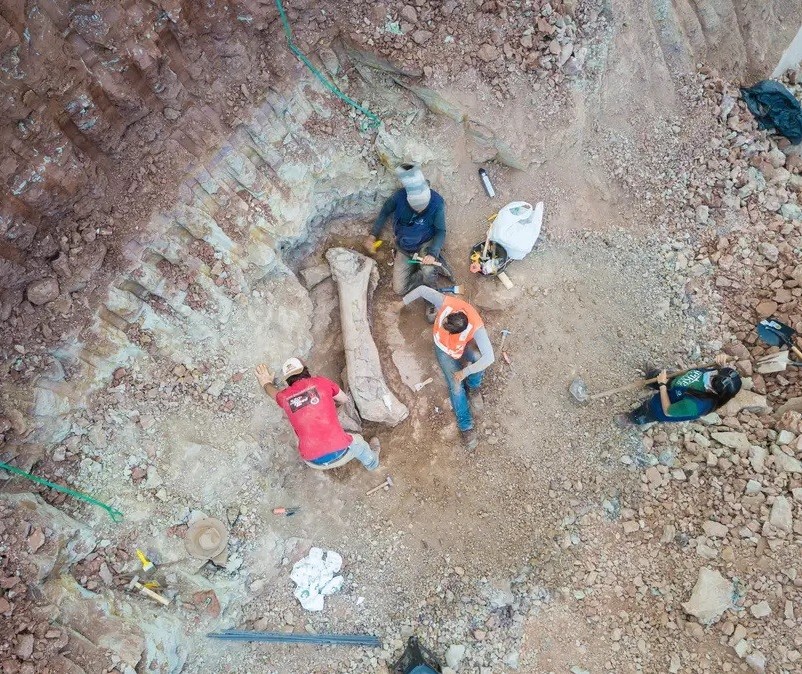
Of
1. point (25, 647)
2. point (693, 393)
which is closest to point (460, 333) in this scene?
point (693, 393)

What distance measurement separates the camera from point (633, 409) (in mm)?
5855

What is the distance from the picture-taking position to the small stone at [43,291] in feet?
14.1

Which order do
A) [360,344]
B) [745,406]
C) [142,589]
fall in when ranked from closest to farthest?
[142,589]
[745,406]
[360,344]

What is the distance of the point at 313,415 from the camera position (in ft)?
15.8

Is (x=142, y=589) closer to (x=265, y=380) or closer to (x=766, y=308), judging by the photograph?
(x=265, y=380)

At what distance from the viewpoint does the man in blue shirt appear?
546 cm

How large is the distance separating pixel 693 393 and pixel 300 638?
14.6 ft

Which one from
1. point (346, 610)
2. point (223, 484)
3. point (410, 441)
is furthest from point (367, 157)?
point (346, 610)

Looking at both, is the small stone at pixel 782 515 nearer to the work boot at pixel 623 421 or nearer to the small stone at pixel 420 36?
the work boot at pixel 623 421

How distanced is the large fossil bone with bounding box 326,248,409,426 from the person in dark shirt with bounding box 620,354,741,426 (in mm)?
2639

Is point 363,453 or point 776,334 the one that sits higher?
point 363,453

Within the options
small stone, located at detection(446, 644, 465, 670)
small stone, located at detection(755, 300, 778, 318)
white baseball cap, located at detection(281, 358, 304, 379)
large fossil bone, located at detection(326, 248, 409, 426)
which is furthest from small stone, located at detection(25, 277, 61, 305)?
small stone, located at detection(755, 300, 778, 318)

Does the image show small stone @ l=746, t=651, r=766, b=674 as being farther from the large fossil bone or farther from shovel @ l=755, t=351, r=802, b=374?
the large fossil bone

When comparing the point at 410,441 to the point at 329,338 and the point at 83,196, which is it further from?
the point at 83,196
